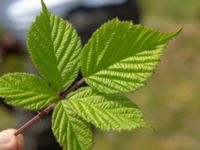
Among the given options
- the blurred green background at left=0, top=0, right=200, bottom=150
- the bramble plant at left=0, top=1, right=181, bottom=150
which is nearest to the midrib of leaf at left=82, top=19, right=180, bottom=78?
the bramble plant at left=0, top=1, right=181, bottom=150

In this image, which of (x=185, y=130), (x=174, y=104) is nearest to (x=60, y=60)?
(x=185, y=130)

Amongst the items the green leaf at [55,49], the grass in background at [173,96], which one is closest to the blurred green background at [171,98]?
the grass in background at [173,96]

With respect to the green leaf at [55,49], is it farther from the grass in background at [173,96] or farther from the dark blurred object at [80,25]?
the grass in background at [173,96]

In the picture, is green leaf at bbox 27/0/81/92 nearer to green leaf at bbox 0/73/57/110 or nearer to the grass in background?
green leaf at bbox 0/73/57/110

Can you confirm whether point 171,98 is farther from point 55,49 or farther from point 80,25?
point 55,49

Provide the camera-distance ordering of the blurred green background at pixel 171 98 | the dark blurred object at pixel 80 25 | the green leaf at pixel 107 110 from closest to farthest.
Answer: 1. the green leaf at pixel 107 110
2. the dark blurred object at pixel 80 25
3. the blurred green background at pixel 171 98

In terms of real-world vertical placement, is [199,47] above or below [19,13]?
below

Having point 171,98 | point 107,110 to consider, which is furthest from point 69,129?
point 171,98

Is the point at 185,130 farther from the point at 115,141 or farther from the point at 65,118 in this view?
the point at 65,118
